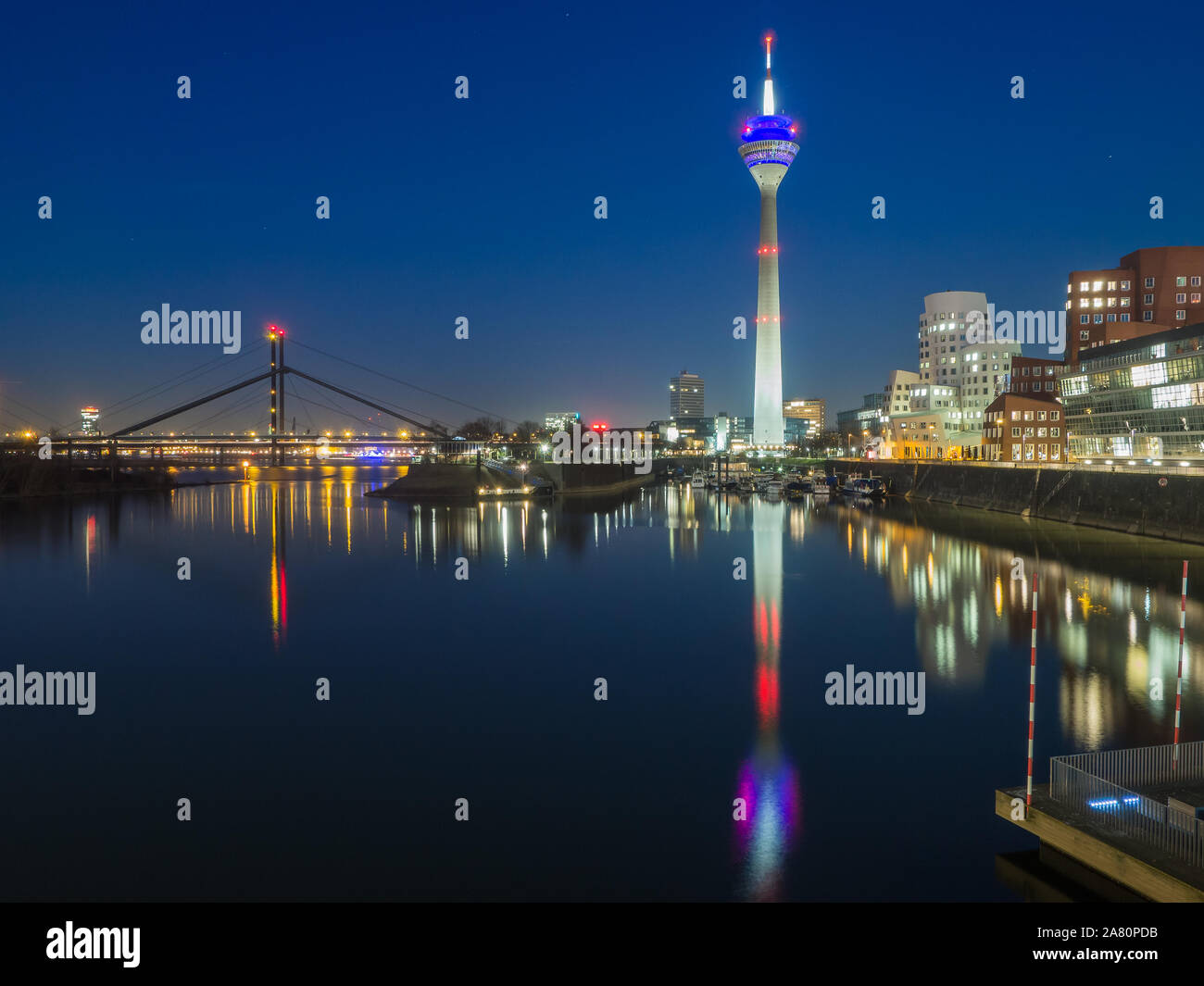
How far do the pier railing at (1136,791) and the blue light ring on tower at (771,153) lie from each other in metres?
160

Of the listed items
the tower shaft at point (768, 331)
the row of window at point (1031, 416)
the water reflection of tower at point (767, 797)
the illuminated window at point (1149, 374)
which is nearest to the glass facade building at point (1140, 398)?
the illuminated window at point (1149, 374)

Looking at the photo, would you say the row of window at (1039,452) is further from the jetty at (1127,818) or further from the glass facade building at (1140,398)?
the jetty at (1127,818)

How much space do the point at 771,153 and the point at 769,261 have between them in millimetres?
20253

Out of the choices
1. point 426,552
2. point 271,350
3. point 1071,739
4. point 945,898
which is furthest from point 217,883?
point 271,350

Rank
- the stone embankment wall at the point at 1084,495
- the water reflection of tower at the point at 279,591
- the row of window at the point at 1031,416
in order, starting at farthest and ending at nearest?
the row of window at the point at 1031,416 < the stone embankment wall at the point at 1084,495 < the water reflection of tower at the point at 279,591

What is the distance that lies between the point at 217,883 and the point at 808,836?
5.88 m

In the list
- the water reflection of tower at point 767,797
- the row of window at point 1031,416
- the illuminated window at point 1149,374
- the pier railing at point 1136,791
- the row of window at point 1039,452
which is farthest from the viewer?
the row of window at point 1031,416

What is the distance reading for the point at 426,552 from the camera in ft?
116

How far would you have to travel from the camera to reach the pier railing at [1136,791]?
7.35 metres

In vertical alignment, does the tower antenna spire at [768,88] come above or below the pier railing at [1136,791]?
above

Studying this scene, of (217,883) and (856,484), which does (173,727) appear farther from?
(856,484)

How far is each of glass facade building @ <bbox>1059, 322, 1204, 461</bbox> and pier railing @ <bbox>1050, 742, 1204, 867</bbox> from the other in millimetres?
52238

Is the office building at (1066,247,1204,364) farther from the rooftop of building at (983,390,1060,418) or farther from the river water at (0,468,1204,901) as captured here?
the river water at (0,468,1204,901)

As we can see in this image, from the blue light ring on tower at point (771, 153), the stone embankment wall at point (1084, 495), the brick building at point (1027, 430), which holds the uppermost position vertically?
the blue light ring on tower at point (771, 153)
